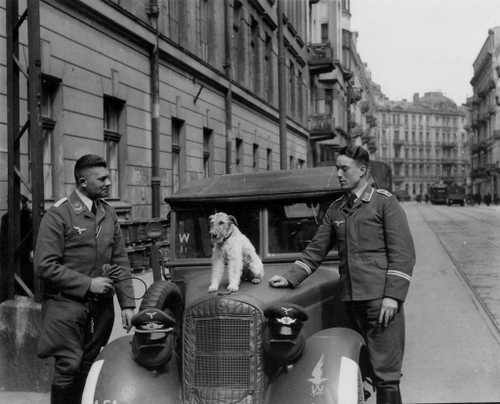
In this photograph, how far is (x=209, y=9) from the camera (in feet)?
63.6

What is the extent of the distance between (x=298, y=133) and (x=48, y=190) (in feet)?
79.1

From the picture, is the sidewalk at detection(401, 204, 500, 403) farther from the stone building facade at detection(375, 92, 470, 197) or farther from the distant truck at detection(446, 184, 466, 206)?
the stone building facade at detection(375, 92, 470, 197)

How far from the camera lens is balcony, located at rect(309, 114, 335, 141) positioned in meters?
37.3

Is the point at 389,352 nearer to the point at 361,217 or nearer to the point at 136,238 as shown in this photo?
the point at 361,217


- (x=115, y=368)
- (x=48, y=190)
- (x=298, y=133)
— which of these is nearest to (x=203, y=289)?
(x=115, y=368)

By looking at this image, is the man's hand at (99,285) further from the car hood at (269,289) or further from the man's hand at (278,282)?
the man's hand at (278,282)

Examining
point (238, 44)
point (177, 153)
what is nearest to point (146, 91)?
point (177, 153)

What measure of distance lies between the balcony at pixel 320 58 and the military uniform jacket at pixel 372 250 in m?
34.0

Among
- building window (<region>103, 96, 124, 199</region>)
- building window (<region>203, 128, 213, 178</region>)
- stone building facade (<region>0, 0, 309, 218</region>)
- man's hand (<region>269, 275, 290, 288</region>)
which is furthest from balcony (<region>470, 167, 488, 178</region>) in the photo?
man's hand (<region>269, 275, 290, 288</region>)

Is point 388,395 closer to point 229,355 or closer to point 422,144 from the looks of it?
point 229,355

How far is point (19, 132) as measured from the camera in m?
6.38

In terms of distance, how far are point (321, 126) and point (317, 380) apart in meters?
34.3

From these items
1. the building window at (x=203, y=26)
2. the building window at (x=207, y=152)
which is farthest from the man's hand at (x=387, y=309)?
the building window at (x=203, y=26)

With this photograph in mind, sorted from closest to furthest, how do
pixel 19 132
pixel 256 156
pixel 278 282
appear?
pixel 278 282
pixel 19 132
pixel 256 156
